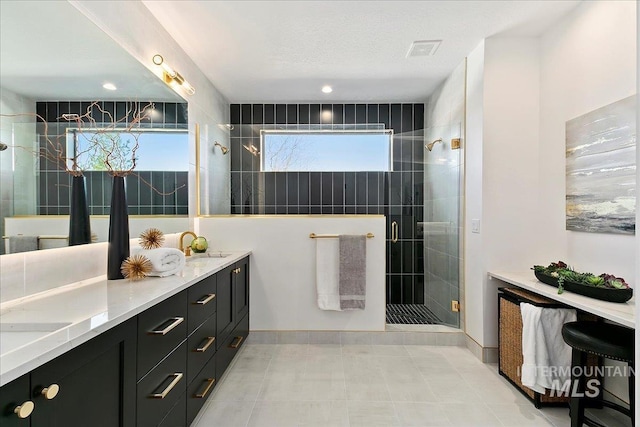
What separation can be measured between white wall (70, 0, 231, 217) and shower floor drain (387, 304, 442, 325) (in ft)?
6.43

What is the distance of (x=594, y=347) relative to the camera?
5.76 feet

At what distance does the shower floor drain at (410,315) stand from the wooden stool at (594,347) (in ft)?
5.29

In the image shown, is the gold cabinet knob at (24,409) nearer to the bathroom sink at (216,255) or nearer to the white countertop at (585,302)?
the white countertop at (585,302)

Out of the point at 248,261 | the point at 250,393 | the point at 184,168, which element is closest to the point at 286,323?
the point at 248,261

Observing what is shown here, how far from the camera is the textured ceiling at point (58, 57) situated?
140 cm

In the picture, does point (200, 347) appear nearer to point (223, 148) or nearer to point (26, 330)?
point (26, 330)

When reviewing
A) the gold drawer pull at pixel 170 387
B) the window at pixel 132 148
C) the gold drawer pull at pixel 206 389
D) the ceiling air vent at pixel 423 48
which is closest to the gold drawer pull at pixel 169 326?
the gold drawer pull at pixel 170 387

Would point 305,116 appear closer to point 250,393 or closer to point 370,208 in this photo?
point 370,208

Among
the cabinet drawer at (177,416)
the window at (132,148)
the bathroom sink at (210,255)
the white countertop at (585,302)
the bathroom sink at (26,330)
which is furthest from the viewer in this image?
the bathroom sink at (210,255)

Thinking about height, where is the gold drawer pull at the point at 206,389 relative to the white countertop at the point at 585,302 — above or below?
below

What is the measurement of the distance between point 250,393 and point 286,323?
1.02 metres

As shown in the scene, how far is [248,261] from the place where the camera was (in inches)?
133

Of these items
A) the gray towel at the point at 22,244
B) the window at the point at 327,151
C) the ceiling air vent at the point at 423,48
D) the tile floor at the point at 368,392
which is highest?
the ceiling air vent at the point at 423,48

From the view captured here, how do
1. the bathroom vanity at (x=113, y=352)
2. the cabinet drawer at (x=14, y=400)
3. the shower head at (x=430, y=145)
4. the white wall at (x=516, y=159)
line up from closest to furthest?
the cabinet drawer at (x=14, y=400), the bathroom vanity at (x=113, y=352), the white wall at (x=516, y=159), the shower head at (x=430, y=145)
